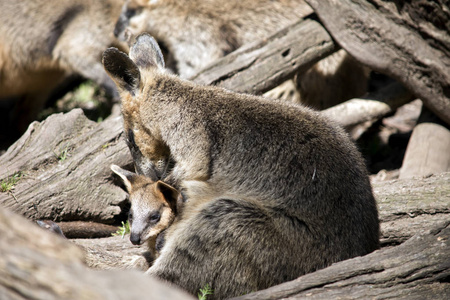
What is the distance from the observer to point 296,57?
6.46 metres

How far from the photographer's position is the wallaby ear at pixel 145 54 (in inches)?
195

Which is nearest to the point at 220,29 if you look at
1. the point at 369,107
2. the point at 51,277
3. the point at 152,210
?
the point at 369,107

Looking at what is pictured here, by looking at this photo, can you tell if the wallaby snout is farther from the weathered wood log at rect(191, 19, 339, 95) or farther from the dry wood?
the weathered wood log at rect(191, 19, 339, 95)

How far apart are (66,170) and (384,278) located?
341 centimetres

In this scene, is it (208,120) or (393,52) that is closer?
(208,120)

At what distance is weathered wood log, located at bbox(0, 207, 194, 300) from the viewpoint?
190 centimetres

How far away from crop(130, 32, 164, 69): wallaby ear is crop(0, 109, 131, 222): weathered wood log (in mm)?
1008

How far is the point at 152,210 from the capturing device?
4422mm

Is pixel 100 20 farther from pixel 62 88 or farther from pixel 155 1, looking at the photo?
pixel 62 88

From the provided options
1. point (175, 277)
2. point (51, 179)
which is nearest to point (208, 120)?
point (175, 277)

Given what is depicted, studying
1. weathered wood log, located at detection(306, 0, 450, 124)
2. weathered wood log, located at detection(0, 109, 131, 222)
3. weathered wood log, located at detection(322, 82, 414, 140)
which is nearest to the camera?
weathered wood log, located at detection(0, 109, 131, 222)

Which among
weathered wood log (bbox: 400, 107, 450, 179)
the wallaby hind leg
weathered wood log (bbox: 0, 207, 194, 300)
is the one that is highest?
weathered wood log (bbox: 0, 207, 194, 300)

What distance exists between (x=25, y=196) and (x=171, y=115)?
1862 mm

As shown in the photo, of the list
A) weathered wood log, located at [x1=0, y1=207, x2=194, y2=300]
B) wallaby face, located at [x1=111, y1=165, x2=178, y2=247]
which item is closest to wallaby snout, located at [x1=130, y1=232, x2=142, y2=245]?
wallaby face, located at [x1=111, y1=165, x2=178, y2=247]
